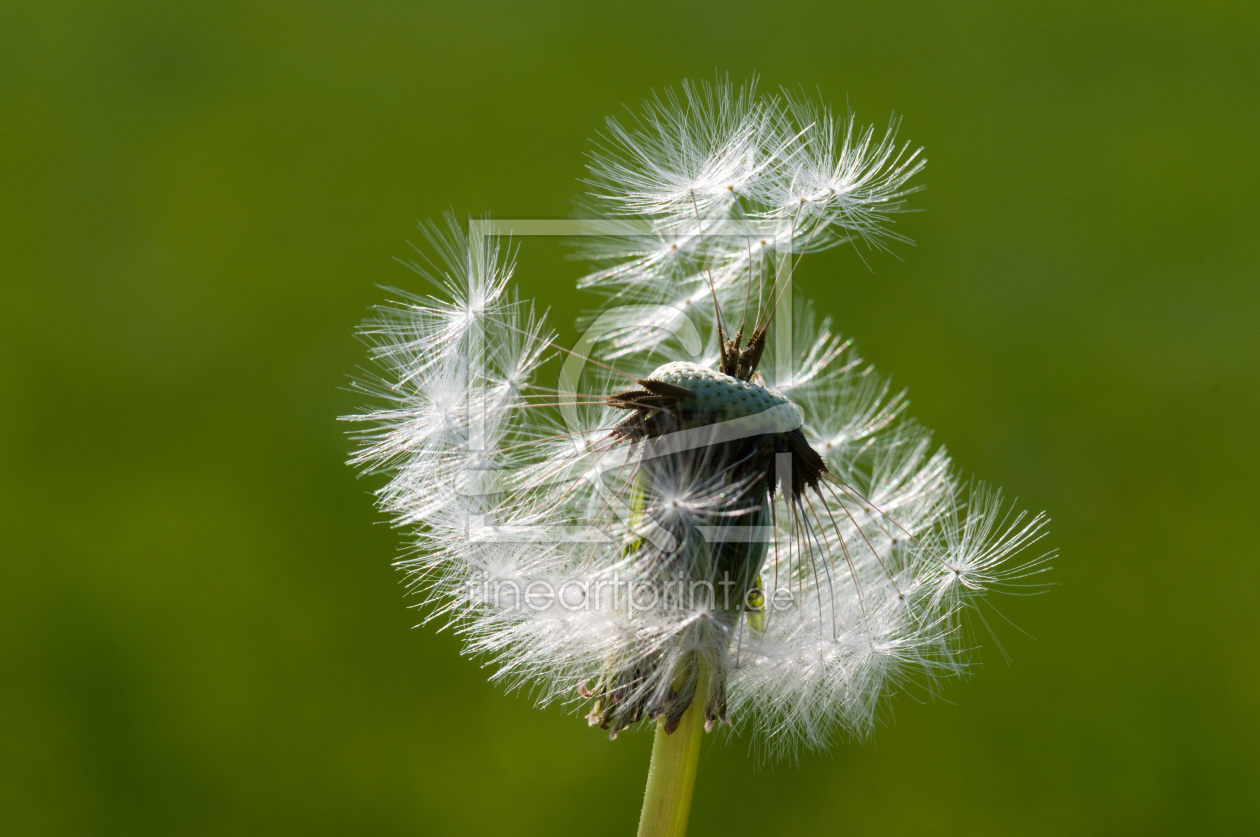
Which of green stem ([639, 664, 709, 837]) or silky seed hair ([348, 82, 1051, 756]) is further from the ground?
silky seed hair ([348, 82, 1051, 756])

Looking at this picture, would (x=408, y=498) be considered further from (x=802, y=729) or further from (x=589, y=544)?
(x=802, y=729)

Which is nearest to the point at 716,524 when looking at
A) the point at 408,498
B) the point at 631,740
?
the point at 408,498

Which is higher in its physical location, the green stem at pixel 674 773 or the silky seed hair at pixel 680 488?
the silky seed hair at pixel 680 488

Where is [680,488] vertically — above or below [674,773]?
above
